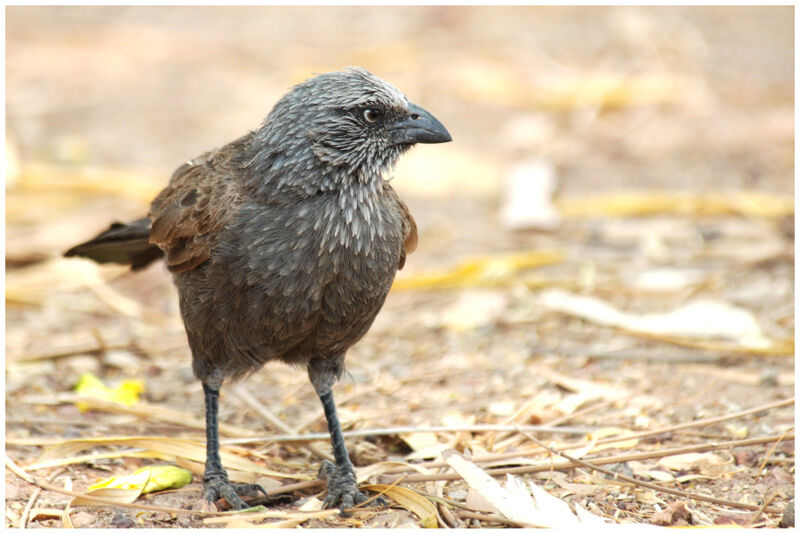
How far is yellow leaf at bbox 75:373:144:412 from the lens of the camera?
4699 millimetres

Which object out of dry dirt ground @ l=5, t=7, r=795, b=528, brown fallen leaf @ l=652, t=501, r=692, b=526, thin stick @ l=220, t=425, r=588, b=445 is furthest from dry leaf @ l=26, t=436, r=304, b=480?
brown fallen leaf @ l=652, t=501, r=692, b=526

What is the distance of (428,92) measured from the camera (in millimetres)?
9531

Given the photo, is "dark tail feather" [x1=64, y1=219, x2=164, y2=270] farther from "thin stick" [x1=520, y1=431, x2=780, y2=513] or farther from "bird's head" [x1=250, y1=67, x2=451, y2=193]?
"thin stick" [x1=520, y1=431, x2=780, y2=513]

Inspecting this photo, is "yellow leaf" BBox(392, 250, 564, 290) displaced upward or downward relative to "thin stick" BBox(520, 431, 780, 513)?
upward

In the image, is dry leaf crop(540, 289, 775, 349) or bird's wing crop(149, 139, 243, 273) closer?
bird's wing crop(149, 139, 243, 273)

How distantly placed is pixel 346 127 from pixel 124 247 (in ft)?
4.82

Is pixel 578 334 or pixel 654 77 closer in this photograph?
pixel 578 334

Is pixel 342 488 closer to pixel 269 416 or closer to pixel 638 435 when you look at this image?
pixel 269 416

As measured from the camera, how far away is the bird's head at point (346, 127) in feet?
12.3

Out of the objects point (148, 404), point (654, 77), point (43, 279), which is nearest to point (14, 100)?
point (43, 279)

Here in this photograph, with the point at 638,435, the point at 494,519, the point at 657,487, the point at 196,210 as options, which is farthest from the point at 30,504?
the point at 638,435

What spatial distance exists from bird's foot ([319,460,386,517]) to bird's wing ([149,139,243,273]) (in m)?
1.02

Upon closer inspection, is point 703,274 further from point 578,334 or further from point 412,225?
point 412,225

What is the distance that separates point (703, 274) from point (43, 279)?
14.2 feet
